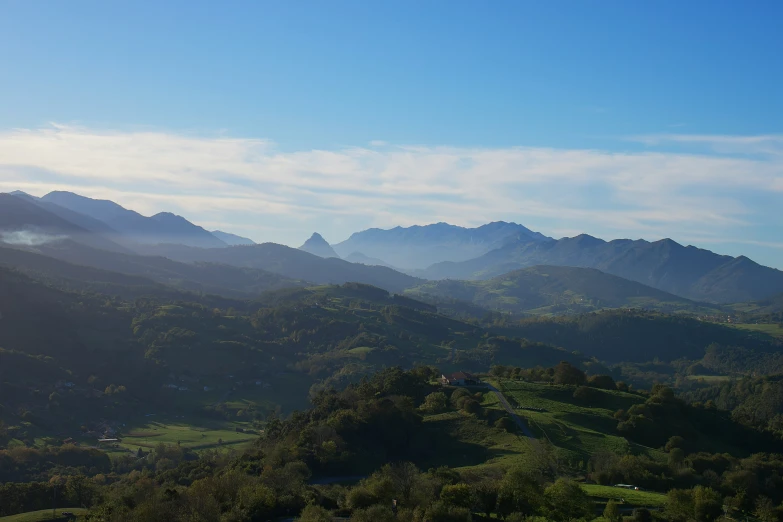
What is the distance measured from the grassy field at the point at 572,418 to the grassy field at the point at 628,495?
741 centimetres

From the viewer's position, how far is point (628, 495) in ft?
126

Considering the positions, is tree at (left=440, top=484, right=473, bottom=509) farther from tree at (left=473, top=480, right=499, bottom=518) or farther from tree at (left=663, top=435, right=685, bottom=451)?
tree at (left=663, top=435, right=685, bottom=451)

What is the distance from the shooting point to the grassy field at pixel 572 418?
2019 inches

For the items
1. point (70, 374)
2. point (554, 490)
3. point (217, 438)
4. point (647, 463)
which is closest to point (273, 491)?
point (554, 490)

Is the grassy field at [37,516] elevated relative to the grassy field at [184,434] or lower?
elevated

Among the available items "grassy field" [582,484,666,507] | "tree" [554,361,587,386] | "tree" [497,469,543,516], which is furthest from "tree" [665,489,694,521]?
"tree" [554,361,587,386]

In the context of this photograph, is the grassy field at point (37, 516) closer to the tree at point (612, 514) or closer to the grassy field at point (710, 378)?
the tree at point (612, 514)

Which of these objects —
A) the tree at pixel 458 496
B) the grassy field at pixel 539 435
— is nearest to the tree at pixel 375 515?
the tree at pixel 458 496

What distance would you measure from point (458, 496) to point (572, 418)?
96.0 feet

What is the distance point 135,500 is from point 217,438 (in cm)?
5127

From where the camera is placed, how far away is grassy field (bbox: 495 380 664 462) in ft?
168

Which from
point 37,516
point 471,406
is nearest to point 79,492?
point 37,516

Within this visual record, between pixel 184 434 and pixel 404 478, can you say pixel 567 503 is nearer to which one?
pixel 404 478

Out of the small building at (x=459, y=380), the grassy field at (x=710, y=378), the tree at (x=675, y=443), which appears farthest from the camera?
the grassy field at (x=710, y=378)
